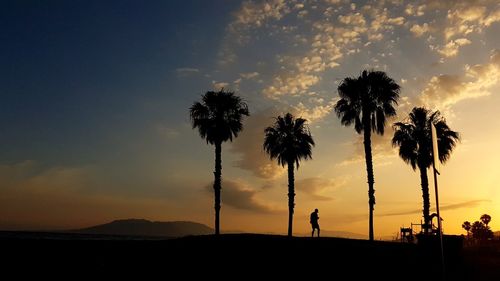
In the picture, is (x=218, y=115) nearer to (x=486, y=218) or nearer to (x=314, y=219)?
(x=314, y=219)

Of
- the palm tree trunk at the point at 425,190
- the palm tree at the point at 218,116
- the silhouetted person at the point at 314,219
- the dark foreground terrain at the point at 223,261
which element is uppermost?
the palm tree at the point at 218,116

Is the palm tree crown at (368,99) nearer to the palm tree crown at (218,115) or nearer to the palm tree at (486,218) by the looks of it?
the palm tree crown at (218,115)

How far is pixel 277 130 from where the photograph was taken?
1984 inches

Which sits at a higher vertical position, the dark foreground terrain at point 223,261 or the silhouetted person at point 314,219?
the silhouetted person at point 314,219

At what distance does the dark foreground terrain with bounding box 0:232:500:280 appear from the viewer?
18.4 metres

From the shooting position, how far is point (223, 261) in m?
20.2

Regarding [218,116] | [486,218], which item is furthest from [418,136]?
[486,218]

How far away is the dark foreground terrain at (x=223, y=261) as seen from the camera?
60.3 feet

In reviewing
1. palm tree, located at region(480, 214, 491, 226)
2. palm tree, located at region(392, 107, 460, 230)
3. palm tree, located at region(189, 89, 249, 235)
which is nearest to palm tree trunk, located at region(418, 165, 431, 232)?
palm tree, located at region(392, 107, 460, 230)

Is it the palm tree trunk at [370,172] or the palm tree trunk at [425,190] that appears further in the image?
the palm tree trunk at [425,190]

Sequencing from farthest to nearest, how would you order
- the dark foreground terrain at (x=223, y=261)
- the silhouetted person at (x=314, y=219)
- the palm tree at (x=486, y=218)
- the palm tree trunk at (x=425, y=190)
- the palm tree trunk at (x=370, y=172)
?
the palm tree at (x=486, y=218) → the palm tree trunk at (x=425, y=190) → the palm tree trunk at (x=370, y=172) → the silhouetted person at (x=314, y=219) → the dark foreground terrain at (x=223, y=261)

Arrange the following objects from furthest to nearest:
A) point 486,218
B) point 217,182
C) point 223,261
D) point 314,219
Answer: point 486,218 < point 217,182 < point 314,219 < point 223,261

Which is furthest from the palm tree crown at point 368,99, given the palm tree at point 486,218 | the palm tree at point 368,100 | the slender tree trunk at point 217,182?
→ the palm tree at point 486,218

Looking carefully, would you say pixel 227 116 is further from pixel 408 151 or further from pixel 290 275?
pixel 290 275
